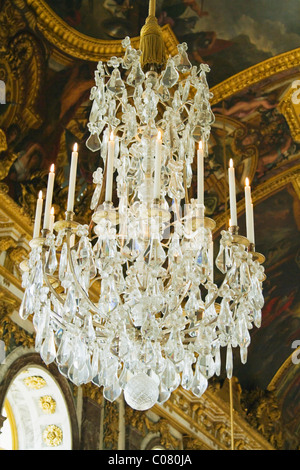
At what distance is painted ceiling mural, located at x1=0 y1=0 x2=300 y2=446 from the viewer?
28.6 ft

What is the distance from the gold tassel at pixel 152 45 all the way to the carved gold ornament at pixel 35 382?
4741 mm

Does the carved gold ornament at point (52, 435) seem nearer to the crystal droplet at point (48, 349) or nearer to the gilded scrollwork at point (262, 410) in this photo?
the crystal droplet at point (48, 349)

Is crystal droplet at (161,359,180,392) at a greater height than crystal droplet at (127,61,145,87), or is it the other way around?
crystal droplet at (127,61,145,87)

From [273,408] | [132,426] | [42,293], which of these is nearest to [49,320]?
[42,293]

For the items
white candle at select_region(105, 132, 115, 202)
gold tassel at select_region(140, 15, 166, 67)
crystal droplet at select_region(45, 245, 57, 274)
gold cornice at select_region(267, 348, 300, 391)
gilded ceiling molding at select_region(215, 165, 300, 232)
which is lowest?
crystal droplet at select_region(45, 245, 57, 274)

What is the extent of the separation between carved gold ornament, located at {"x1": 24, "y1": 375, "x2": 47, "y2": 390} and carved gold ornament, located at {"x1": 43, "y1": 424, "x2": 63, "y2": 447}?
585mm

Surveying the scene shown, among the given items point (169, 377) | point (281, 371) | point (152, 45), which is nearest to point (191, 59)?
point (152, 45)

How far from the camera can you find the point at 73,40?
30.2ft

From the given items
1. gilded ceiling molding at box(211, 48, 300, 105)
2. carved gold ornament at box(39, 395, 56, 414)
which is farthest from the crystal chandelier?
gilded ceiling molding at box(211, 48, 300, 105)

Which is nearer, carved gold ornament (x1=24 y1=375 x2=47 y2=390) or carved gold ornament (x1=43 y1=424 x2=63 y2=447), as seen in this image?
carved gold ornament (x1=24 y1=375 x2=47 y2=390)

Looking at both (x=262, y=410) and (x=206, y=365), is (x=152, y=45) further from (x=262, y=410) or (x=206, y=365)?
(x=262, y=410)

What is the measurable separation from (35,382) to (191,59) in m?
5.02

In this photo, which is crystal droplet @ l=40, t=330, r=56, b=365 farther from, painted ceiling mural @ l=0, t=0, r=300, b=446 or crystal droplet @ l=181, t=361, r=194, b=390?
painted ceiling mural @ l=0, t=0, r=300, b=446
